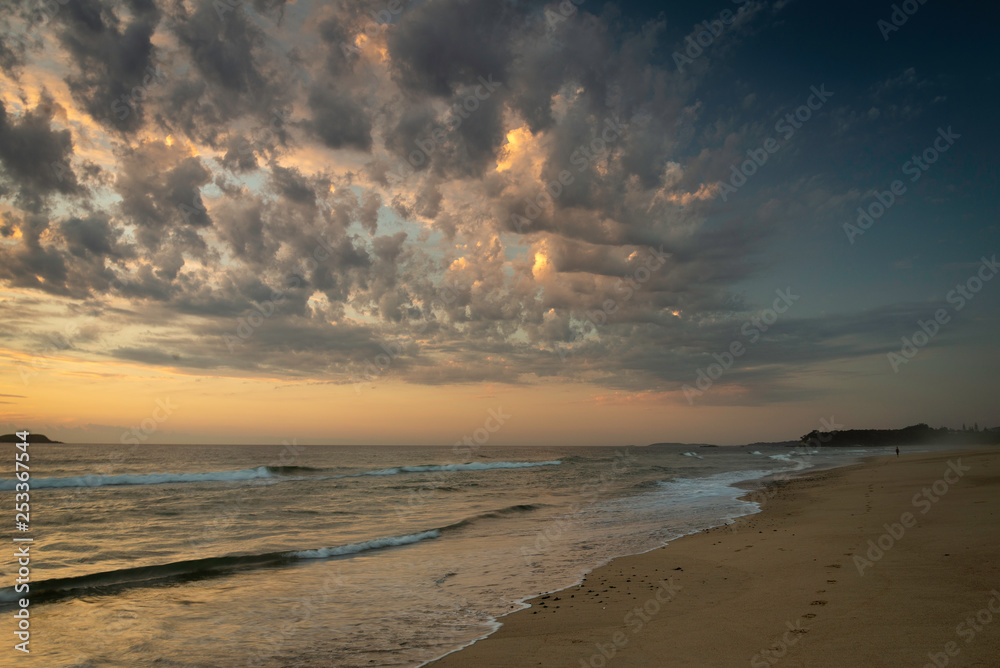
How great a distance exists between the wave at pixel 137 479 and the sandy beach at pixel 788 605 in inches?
1643

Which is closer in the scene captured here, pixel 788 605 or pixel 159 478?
pixel 788 605

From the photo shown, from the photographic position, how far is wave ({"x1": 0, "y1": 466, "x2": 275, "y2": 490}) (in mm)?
36156

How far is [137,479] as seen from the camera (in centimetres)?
4050

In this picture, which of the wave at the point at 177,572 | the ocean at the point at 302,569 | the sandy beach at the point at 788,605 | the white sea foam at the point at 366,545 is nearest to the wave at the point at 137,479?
the ocean at the point at 302,569

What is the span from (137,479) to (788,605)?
157 ft

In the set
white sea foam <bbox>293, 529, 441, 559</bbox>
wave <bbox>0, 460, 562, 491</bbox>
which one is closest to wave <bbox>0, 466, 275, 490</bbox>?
wave <bbox>0, 460, 562, 491</bbox>

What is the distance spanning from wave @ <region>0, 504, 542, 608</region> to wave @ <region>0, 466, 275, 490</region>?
32.2 metres

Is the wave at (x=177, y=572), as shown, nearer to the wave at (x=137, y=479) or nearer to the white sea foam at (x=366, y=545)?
the white sea foam at (x=366, y=545)

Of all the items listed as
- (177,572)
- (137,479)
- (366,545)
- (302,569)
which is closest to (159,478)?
(137,479)

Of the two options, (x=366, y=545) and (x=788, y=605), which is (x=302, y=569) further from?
(x=788, y=605)

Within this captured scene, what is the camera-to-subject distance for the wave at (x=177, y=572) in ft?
35.0

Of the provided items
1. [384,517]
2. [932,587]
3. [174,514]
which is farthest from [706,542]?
[174,514]

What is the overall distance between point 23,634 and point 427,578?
22.7 feet

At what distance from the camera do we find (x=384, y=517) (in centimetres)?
2130
